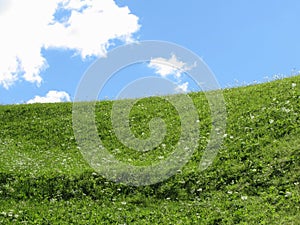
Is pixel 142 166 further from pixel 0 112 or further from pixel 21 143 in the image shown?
pixel 0 112

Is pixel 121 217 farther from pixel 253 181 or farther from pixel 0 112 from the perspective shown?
pixel 0 112

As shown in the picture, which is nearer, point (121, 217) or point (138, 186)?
point (121, 217)

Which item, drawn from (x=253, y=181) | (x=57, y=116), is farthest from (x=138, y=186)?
(x=57, y=116)

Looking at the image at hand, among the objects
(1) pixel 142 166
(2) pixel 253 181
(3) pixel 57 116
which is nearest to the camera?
(2) pixel 253 181

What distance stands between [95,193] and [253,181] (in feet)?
A: 17.5

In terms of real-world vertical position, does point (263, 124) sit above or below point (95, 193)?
above

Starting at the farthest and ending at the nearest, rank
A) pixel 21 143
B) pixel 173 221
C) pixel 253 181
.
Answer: pixel 21 143 < pixel 253 181 < pixel 173 221

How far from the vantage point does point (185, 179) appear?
17.3 m

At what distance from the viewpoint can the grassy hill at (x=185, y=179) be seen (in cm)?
1495

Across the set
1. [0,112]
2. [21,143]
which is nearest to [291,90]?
[21,143]

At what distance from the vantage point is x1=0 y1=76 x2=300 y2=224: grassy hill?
1495 centimetres

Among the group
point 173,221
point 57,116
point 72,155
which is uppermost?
point 57,116

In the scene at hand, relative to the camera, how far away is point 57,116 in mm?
27688

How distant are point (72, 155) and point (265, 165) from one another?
354 inches
